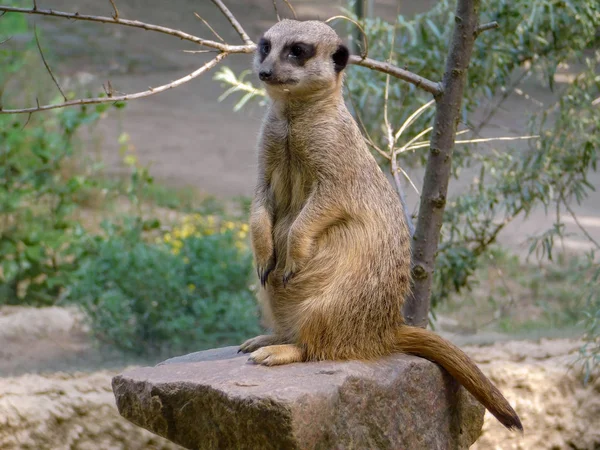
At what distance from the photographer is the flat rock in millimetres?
2045

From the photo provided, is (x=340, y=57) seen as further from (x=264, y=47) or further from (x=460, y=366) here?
(x=460, y=366)

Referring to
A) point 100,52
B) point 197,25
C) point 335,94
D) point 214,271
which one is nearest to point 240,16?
point 197,25

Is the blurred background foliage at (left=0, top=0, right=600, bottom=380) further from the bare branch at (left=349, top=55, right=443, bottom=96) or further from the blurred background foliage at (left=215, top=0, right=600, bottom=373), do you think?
the bare branch at (left=349, top=55, right=443, bottom=96)

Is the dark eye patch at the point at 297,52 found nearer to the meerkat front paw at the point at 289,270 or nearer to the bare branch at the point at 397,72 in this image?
the bare branch at the point at 397,72

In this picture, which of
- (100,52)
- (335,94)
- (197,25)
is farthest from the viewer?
(197,25)

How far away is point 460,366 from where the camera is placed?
7.83 feet

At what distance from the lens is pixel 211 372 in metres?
2.27

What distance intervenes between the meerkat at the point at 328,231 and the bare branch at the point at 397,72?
0.46 feet

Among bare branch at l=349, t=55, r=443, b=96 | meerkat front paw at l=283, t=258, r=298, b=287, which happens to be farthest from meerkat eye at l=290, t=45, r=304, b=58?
meerkat front paw at l=283, t=258, r=298, b=287

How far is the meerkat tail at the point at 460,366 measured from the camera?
2336 millimetres

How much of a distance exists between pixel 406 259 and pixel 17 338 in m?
2.48

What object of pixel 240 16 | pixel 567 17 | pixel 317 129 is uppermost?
pixel 240 16

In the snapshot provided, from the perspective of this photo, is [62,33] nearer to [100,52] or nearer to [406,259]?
[100,52]

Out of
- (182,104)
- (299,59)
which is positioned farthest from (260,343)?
(182,104)
